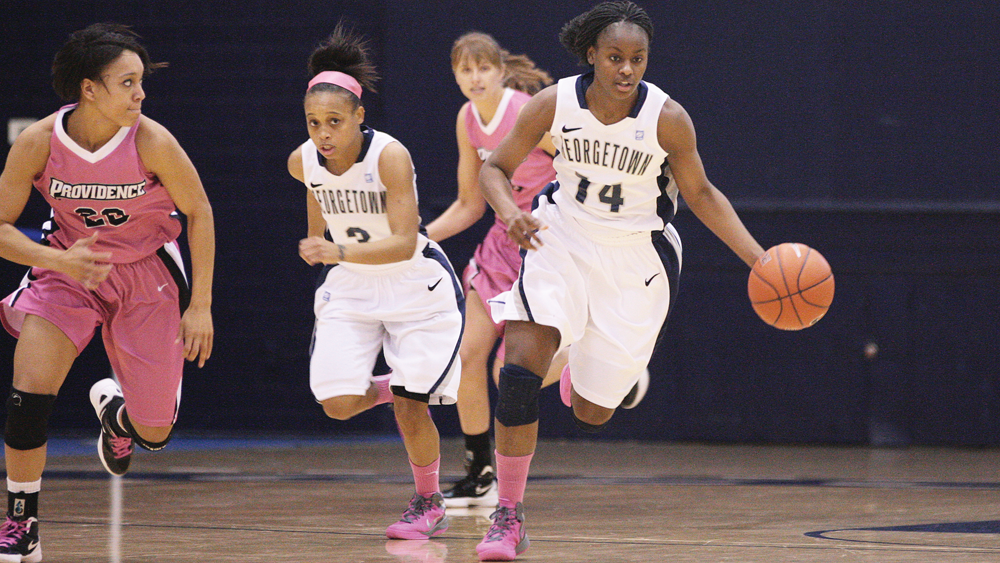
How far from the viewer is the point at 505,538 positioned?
3.74 meters

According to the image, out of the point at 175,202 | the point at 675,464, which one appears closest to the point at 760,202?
the point at 675,464

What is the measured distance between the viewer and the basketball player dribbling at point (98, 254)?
147 inches

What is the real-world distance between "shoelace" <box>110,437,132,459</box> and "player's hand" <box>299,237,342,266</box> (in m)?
1.17

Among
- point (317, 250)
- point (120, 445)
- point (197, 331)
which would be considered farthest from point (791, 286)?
point (120, 445)

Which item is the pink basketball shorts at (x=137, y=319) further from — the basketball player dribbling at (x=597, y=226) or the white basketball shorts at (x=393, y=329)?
the basketball player dribbling at (x=597, y=226)

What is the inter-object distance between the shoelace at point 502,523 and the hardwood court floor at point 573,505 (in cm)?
11

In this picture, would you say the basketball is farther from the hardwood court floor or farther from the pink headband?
the pink headband

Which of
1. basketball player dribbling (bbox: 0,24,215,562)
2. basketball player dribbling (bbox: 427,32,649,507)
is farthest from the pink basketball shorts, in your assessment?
basketball player dribbling (bbox: 427,32,649,507)

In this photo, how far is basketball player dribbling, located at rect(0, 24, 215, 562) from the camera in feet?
12.2

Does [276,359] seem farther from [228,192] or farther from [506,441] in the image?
[506,441]

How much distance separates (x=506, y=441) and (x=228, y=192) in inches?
181

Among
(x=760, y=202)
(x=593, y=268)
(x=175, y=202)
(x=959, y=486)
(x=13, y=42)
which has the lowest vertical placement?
(x=959, y=486)

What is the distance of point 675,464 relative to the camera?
271 inches

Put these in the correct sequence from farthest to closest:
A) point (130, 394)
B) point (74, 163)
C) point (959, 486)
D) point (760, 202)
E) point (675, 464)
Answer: point (760, 202)
point (675, 464)
point (959, 486)
point (130, 394)
point (74, 163)
